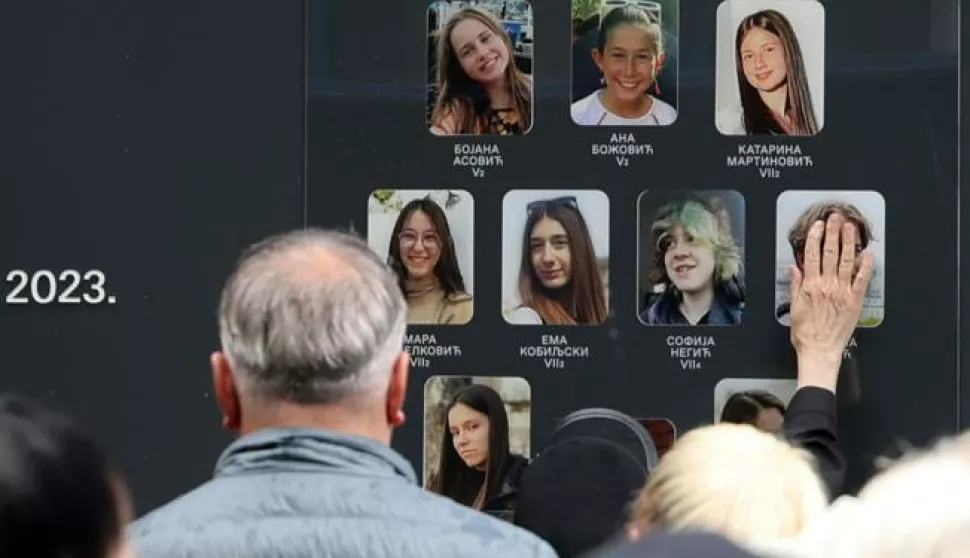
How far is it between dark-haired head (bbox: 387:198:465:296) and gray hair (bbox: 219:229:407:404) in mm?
679

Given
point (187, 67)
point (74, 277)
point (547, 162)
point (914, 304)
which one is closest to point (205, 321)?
point (74, 277)

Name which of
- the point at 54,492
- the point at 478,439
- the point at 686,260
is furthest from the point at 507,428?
the point at 54,492

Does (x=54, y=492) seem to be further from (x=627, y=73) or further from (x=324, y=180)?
(x=627, y=73)

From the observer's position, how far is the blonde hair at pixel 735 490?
1.68 m

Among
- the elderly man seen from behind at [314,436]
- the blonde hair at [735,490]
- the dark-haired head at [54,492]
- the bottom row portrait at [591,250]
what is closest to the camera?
the dark-haired head at [54,492]

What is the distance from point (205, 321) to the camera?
2467 mm

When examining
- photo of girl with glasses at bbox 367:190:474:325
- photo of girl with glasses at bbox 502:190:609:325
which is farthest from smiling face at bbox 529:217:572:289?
photo of girl with glasses at bbox 367:190:474:325

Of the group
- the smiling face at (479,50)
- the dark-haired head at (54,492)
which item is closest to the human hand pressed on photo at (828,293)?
the smiling face at (479,50)

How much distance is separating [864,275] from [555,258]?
0.51 meters

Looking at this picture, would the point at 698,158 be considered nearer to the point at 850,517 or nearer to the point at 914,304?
the point at 914,304

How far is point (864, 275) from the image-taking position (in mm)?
2311

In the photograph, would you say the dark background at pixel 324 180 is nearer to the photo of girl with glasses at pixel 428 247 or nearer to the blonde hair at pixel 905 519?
the photo of girl with glasses at pixel 428 247

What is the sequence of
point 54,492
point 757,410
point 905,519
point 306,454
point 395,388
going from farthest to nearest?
point 757,410
point 395,388
point 306,454
point 905,519
point 54,492

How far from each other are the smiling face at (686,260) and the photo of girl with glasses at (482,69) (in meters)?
0.31
